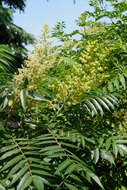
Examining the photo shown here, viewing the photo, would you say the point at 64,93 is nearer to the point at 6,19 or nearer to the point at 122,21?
the point at 122,21

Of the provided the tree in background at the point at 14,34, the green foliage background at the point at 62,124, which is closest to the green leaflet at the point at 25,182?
the green foliage background at the point at 62,124

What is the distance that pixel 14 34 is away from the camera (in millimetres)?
19453

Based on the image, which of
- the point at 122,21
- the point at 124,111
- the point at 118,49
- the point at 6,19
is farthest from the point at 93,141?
the point at 6,19

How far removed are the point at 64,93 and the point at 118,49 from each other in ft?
3.25

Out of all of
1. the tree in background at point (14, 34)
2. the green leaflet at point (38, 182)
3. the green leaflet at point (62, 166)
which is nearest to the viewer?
the green leaflet at point (38, 182)

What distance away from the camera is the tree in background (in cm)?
1855

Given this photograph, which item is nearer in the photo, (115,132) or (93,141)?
(93,141)

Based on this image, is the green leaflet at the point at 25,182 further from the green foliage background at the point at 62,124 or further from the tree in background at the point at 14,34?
the tree in background at the point at 14,34

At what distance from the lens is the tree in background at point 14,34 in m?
18.5

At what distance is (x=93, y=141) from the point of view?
2.25m

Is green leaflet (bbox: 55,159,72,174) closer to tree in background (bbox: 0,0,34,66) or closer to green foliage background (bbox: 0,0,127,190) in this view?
→ green foliage background (bbox: 0,0,127,190)

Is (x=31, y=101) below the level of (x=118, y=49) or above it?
below

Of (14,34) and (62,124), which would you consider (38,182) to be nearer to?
(62,124)

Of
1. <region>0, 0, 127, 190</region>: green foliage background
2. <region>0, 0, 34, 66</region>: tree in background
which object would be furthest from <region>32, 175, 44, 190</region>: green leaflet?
<region>0, 0, 34, 66</region>: tree in background
